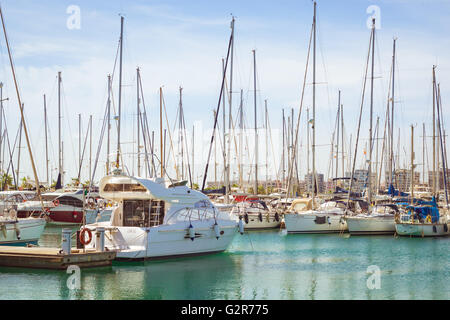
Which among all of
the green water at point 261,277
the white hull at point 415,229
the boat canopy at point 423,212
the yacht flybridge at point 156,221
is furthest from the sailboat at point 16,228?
the boat canopy at point 423,212

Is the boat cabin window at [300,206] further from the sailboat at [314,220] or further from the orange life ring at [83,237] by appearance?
the orange life ring at [83,237]

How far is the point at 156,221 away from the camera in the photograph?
26.2 metres

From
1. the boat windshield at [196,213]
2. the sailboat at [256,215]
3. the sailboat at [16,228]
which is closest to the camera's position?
the boat windshield at [196,213]

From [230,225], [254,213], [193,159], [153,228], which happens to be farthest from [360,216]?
[193,159]

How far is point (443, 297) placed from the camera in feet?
64.2

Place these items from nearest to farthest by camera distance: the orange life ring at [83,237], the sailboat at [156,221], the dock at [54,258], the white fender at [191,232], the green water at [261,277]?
the green water at [261,277], the dock at [54,258], the orange life ring at [83,237], the sailboat at [156,221], the white fender at [191,232]

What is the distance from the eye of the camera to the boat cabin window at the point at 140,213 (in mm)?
26688

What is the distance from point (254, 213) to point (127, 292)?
81.3 ft

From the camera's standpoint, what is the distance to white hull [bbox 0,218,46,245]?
2904 centimetres

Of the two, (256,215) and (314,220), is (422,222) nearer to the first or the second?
(314,220)

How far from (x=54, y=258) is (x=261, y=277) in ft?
27.7

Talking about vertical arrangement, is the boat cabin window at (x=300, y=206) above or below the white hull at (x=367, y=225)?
above

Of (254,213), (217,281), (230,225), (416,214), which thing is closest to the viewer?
(217,281)
